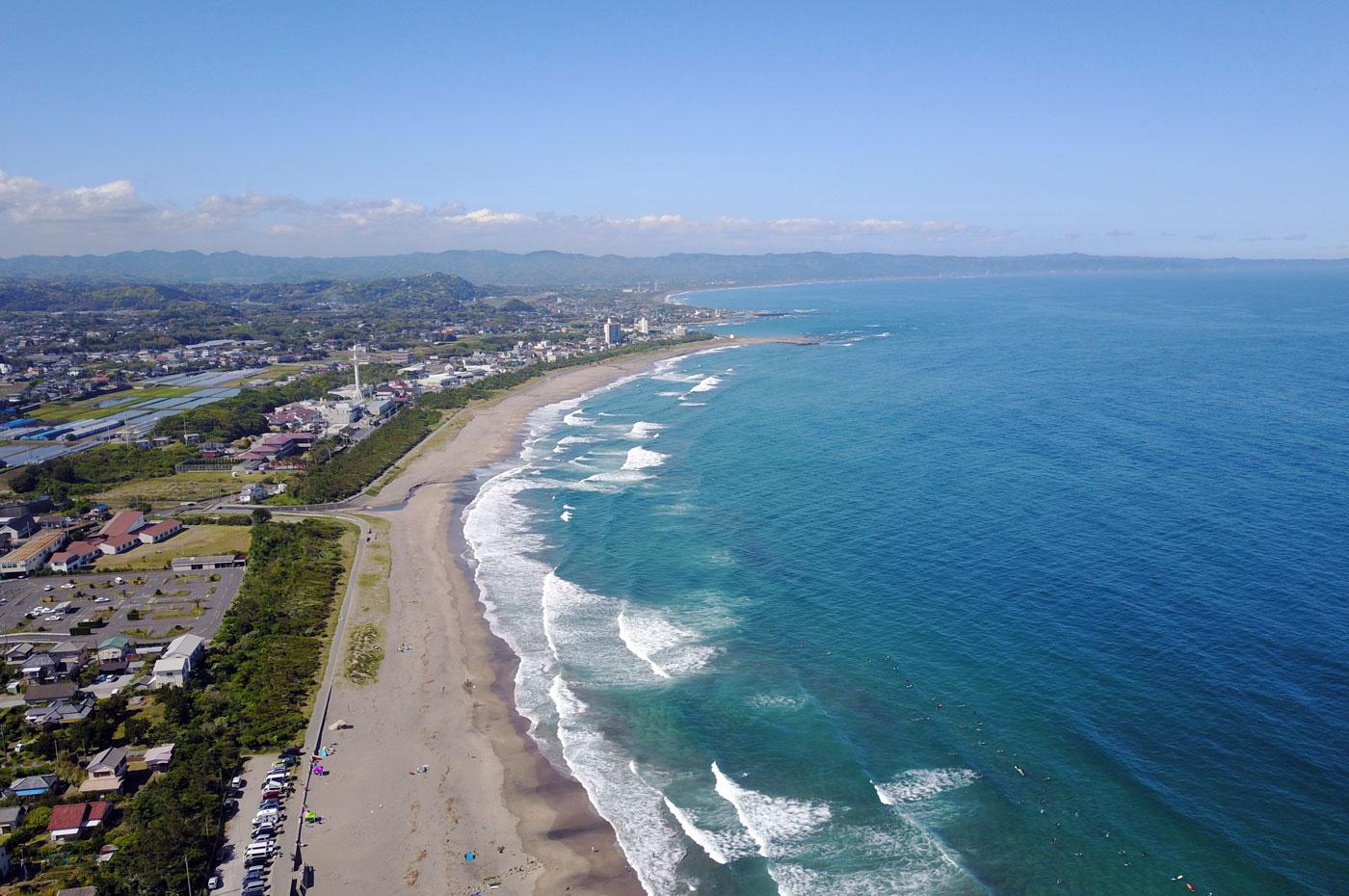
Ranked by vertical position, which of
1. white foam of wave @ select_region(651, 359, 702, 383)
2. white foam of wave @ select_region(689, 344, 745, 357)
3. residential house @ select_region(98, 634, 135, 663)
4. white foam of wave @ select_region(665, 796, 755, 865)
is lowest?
white foam of wave @ select_region(665, 796, 755, 865)

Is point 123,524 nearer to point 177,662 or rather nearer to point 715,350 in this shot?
point 177,662

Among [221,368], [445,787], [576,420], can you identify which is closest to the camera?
[445,787]

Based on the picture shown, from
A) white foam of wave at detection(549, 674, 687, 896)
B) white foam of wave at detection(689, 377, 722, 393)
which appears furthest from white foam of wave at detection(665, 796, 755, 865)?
white foam of wave at detection(689, 377, 722, 393)

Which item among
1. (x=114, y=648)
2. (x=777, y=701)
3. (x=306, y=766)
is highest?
(x=777, y=701)

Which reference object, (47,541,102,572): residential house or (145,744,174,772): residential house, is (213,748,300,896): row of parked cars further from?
(47,541,102,572): residential house

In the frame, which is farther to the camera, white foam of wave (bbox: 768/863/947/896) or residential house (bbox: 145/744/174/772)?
residential house (bbox: 145/744/174/772)

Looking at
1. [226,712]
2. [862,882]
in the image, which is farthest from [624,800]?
[226,712]

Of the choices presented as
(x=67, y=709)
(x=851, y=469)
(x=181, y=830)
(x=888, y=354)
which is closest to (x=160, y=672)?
(x=67, y=709)
